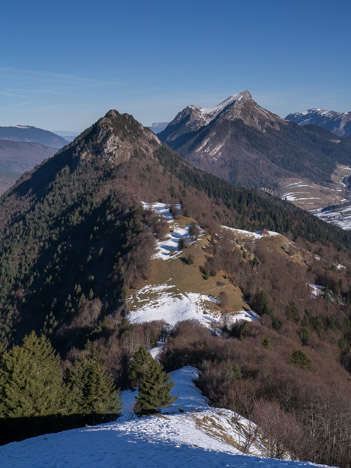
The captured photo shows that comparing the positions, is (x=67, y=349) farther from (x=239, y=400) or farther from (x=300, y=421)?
(x=300, y=421)

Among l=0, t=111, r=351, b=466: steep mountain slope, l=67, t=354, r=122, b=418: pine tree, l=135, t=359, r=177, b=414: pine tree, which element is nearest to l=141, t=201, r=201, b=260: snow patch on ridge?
l=0, t=111, r=351, b=466: steep mountain slope

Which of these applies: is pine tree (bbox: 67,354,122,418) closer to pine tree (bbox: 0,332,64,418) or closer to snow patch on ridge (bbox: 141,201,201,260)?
pine tree (bbox: 0,332,64,418)

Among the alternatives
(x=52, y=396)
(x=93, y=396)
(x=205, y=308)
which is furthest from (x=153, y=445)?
(x=205, y=308)

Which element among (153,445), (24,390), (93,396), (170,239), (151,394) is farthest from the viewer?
(170,239)

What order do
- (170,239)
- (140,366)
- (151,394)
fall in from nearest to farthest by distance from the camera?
1. (151,394)
2. (140,366)
3. (170,239)

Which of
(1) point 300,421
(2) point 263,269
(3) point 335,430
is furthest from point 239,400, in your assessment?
(2) point 263,269

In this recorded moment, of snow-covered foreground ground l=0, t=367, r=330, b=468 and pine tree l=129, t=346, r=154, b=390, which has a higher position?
snow-covered foreground ground l=0, t=367, r=330, b=468

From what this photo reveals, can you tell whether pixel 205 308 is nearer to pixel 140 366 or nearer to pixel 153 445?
pixel 140 366

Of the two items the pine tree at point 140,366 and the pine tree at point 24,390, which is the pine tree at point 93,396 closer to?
the pine tree at point 24,390
